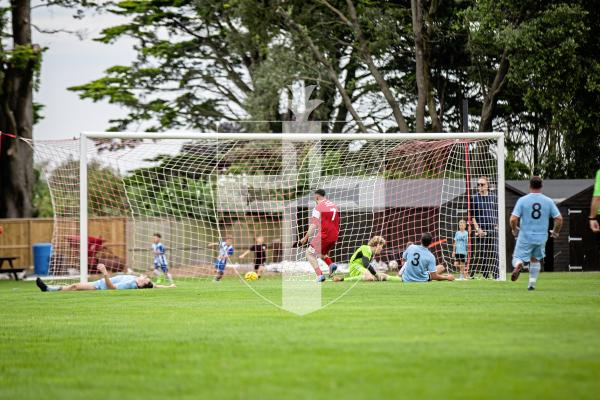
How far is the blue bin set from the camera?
34.8 m

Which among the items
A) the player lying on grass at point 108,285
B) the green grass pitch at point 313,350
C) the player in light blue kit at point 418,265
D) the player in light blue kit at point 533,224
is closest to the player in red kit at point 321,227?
the player in light blue kit at point 418,265

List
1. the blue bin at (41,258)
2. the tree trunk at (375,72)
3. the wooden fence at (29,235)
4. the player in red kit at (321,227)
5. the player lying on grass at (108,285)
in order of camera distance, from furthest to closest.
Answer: the tree trunk at (375,72), the wooden fence at (29,235), the blue bin at (41,258), the player lying on grass at (108,285), the player in red kit at (321,227)

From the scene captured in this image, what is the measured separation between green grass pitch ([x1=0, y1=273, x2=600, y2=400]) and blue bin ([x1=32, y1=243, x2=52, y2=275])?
20535 millimetres

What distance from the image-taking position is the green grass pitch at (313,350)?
6.77m

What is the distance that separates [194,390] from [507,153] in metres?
39.9

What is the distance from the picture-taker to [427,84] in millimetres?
37469

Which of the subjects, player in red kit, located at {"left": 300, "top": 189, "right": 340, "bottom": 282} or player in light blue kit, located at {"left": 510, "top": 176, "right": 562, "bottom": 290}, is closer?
player in light blue kit, located at {"left": 510, "top": 176, "right": 562, "bottom": 290}

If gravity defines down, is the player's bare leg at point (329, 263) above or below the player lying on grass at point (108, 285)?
above

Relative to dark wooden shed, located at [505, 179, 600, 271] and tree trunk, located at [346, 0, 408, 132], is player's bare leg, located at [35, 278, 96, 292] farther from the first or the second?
tree trunk, located at [346, 0, 408, 132]

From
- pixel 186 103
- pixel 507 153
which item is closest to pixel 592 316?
pixel 507 153

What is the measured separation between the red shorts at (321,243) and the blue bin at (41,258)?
56.5 feet

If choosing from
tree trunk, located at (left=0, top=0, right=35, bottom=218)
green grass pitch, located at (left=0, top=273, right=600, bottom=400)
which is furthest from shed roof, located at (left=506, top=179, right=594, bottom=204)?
tree trunk, located at (left=0, top=0, right=35, bottom=218)

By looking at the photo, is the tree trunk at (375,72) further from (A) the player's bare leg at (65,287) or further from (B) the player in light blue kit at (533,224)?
(B) the player in light blue kit at (533,224)

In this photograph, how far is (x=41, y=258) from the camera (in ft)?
115
